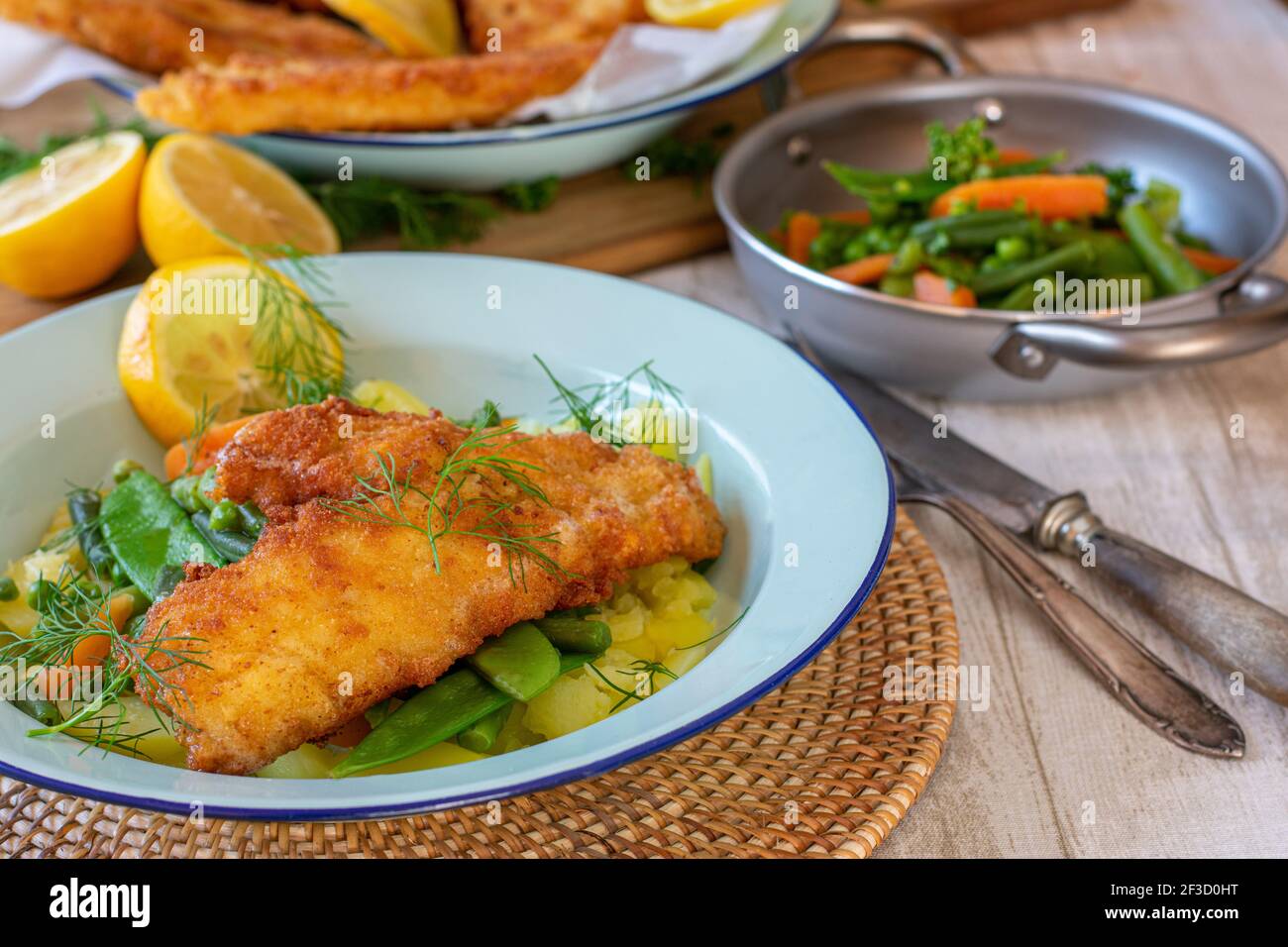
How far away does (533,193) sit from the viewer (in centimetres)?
418

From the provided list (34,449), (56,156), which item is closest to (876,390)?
(34,449)

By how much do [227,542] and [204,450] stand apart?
47 centimetres

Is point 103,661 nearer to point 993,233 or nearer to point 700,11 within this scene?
point 993,233

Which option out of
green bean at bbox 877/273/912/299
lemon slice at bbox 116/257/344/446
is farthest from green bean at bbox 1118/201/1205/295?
lemon slice at bbox 116/257/344/446

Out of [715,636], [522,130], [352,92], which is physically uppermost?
[352,92]

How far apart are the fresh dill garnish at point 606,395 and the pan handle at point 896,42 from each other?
1937 mm

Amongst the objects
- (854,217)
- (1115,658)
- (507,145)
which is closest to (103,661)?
(1115,658)

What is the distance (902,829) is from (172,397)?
191cm

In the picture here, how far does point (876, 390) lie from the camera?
3336mm

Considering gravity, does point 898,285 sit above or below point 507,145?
below

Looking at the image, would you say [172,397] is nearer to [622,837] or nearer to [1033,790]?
[622,837]

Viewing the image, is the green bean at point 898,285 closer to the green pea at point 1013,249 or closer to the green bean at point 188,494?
the green pea at point 1013,249

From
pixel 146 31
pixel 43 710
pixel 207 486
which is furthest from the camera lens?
pixel 146 31

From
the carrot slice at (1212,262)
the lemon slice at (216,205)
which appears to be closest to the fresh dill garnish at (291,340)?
the lemon slice at (216,205)
